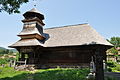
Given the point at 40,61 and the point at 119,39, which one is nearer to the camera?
the point at 40,61

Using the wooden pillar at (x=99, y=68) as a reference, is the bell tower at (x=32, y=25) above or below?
above

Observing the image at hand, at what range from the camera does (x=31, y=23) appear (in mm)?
22906

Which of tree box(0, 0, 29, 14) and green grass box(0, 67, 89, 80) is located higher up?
tree box(0, 0, 29, 14)

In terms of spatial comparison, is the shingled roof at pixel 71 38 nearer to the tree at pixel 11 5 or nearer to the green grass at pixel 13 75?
the green grass at pixel 13 75

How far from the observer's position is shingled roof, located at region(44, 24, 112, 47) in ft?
59.6

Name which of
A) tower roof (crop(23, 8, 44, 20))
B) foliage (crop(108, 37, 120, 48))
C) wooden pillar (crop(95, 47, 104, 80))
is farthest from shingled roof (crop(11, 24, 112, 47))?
foliage (crop(108, 37, 120, 48))

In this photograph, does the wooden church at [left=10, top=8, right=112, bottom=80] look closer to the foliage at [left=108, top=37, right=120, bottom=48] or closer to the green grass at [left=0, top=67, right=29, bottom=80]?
the green grass at [left=0, top=67, right=29, bottom=80]

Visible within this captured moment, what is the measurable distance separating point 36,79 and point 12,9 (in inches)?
247

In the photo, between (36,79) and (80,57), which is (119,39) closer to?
(80,57)

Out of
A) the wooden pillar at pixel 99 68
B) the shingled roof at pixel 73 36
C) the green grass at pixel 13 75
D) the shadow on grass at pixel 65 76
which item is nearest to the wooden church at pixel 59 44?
the shingled roof at pixel 73 36

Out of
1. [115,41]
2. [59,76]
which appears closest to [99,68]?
[59,76]

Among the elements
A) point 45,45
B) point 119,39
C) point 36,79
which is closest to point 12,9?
point 36,79

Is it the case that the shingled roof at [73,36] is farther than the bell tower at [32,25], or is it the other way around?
the bell tower at [32,25]

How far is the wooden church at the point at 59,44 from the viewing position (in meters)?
18.1
